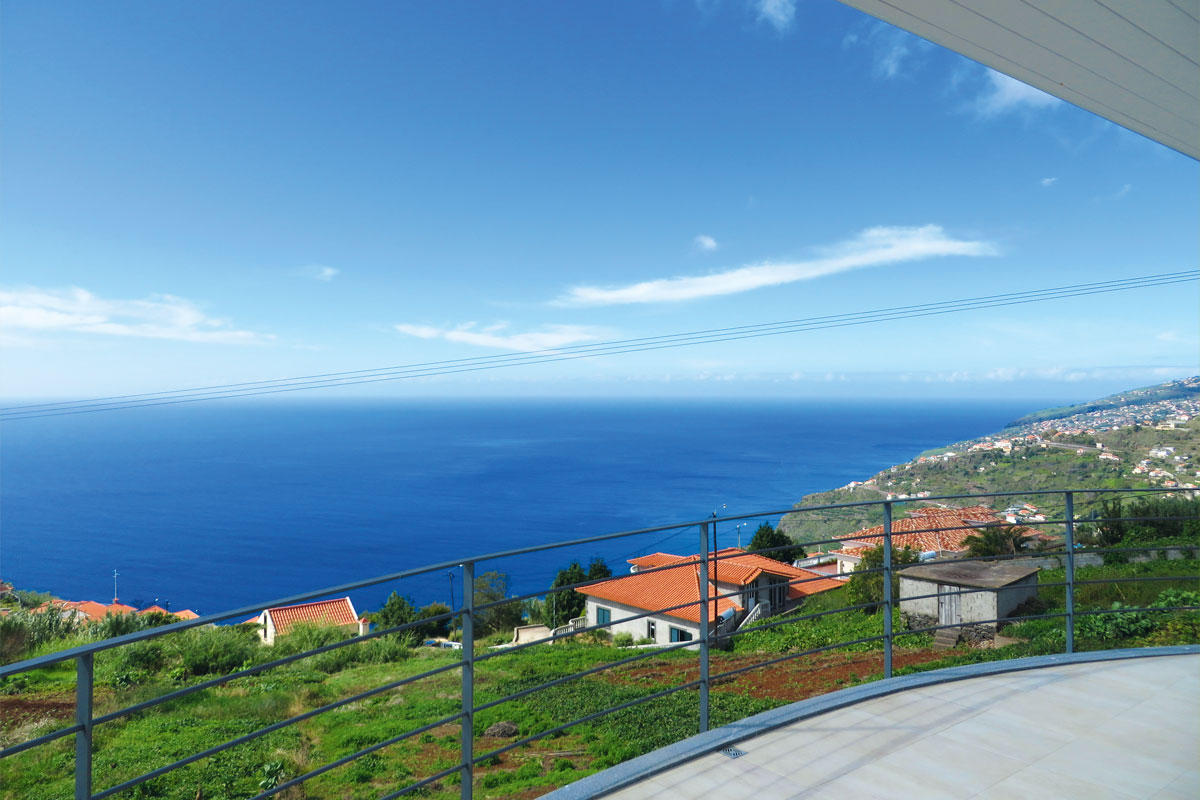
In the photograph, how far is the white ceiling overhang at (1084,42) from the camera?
2.03 m

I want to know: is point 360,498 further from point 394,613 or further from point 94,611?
point 394,613

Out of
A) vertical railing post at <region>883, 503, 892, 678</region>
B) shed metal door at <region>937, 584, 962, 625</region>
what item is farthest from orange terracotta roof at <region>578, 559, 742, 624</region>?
vertical railing post at <region>883, 503, 892, 678</region>

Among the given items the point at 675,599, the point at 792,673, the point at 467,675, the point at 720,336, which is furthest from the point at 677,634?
the point at 467,675

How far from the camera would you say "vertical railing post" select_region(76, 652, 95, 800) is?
Result: 106cm

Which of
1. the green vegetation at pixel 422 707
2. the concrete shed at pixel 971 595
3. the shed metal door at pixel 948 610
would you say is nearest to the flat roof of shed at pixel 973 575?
the concrete shed at pixel 971 595

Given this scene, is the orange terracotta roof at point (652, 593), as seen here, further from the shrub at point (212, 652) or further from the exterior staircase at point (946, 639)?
the shrub at point (212, 652)

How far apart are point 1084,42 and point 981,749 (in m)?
2.51

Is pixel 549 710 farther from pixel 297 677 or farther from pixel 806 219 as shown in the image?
pixel 806 219

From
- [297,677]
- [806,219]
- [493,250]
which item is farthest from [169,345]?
[297,677]

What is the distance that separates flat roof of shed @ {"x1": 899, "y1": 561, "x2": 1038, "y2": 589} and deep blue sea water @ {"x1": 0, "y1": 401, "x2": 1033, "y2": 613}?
80.7 feet

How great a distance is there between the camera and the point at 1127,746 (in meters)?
2.05

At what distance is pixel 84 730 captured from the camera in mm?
1083

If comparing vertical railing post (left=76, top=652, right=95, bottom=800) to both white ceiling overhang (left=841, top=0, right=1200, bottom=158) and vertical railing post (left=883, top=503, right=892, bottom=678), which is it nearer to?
vertical railing post (left=883, top=503, right=892, bottom=678)

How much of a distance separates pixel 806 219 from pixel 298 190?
35.7m
